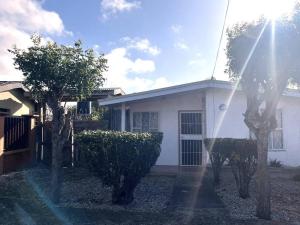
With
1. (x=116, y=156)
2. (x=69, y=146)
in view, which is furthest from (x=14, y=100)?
(x=116, y=156)

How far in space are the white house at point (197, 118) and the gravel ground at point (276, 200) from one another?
85.7 inches

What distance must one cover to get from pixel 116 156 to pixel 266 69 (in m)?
3.43

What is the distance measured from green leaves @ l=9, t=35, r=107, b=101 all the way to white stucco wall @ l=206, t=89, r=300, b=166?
5.73 m

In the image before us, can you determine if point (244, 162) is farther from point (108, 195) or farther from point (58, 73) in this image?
point (58, 73)

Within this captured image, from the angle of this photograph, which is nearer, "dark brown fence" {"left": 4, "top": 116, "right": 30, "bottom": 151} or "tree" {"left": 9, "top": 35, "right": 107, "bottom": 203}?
"tree" {"left": 9, "top": 35, "right": 107, "bottom": 203}

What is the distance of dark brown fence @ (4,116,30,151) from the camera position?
11.3 metres

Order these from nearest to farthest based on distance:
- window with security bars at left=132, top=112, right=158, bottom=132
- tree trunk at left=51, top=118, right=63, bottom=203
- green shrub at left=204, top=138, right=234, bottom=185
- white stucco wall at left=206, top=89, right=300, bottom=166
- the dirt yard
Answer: the dirt yard
tree trunk at left=51, top=118, right=63, bottom=203
green shrub at left=204, top=138, right=234, bottom=185
white stucco wall at left=206, top=89, right=300, bottom=166
window with security bars at left=132, top=112, right=158, bottom=132

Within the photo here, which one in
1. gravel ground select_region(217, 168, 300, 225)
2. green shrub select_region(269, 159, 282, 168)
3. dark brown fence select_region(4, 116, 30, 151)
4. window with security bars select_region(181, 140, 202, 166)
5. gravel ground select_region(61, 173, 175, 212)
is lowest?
gravel ground select_region(217, 168, 300, 225)

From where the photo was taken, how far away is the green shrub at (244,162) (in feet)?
25.3

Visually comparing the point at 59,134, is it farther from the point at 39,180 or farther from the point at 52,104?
the point at 39,180

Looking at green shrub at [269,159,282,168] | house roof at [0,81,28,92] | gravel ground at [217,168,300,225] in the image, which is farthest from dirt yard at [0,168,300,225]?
house roof at [0,81,28,92]

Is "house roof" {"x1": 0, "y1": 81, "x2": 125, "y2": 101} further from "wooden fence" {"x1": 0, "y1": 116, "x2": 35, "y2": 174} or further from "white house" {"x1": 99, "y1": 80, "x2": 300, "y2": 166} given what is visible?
"white house" {"x1": 99, "y1": 80, "x2": 300, "y2": 166}

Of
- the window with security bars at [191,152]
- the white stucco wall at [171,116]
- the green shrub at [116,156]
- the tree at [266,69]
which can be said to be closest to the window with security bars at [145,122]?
the white stucco wall at [171,116]

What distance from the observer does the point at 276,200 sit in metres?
7.80
